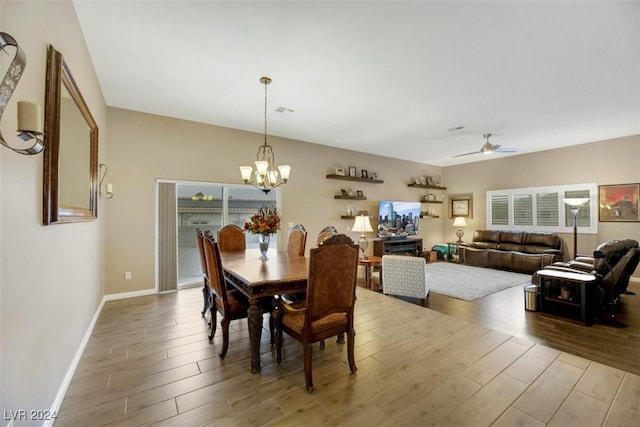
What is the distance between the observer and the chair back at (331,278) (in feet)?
6.61

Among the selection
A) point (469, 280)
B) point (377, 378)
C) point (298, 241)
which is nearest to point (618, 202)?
point (469, 280)

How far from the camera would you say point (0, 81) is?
44.3 inches

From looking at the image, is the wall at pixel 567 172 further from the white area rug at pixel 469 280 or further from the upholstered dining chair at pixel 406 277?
the upholstered dining chair at pixel 406 277

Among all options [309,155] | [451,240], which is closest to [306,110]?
[309,155]

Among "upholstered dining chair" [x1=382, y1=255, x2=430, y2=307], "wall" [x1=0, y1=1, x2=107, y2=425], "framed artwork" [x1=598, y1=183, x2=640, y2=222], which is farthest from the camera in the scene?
"framed artwork" [x1=598, y1=183, x2=640, y2=222]

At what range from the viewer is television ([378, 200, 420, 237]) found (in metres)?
7.35

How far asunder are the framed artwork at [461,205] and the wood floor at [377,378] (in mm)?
5441

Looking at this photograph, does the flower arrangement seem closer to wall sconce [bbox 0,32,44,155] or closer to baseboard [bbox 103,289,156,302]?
wall sconce [bbox 0,32,44,155]

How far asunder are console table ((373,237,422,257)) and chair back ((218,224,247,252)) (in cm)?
409

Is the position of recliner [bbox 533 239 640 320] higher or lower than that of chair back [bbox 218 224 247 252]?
lower

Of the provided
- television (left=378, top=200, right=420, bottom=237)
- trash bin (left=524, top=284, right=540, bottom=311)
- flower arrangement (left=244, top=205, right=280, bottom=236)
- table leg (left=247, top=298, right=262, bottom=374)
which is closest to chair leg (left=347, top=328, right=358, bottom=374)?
table leg (left=247, top=298, right=262, bottom=374)

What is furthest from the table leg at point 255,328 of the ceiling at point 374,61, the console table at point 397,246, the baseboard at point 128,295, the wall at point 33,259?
the console table at point 397,246

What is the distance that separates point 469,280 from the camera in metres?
5.56

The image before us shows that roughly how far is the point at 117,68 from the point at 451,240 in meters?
9.17
